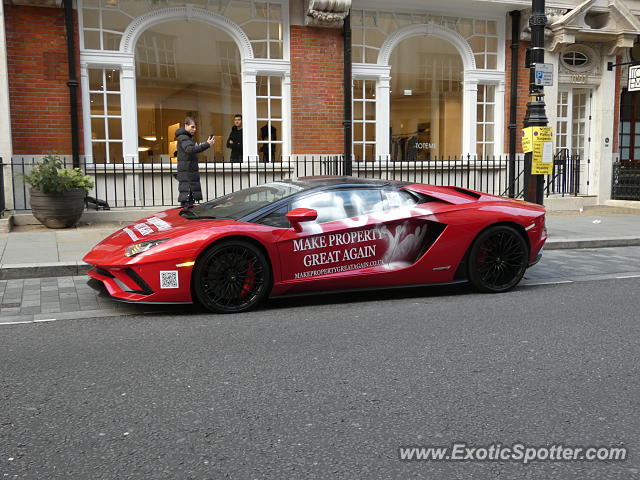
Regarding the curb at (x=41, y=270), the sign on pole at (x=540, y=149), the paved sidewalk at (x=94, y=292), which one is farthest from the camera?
the sign on pole at (x=540, y=149)

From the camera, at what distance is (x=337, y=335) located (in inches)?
206

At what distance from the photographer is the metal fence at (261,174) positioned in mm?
12680

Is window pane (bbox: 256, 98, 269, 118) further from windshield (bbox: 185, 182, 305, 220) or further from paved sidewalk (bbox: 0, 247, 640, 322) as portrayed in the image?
windshield (bbox: 185, 182, 305, 220)

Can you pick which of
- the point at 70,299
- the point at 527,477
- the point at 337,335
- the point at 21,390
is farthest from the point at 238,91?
the point at 527,477

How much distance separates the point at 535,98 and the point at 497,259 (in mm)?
4334

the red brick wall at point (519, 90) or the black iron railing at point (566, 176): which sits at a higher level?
the red brick wall at point (519, 90)

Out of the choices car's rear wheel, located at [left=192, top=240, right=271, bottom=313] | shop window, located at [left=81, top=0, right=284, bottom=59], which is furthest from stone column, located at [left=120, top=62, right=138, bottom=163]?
car's rear wheel, located at [left=192, top=240, right=271, bottom=313]

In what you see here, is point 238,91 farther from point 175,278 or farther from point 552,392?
point 552,392

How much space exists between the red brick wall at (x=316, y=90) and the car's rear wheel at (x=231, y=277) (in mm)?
8512

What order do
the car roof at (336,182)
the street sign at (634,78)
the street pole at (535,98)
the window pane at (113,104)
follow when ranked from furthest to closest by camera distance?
the street sign at (634,78)
the window pane at (113,104)
the street pole at (535,98)
the car roof at (336,182)

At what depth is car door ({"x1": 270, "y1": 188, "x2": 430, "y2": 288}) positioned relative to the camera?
6.12 metres

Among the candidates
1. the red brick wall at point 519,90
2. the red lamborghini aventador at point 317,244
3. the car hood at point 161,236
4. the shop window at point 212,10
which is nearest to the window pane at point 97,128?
the shop window at point 212,10

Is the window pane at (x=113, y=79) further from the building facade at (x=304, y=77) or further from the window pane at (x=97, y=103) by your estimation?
the window pane at (x=97, y=103)

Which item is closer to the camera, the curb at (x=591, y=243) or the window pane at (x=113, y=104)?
the curb at (x=591, y=243)
